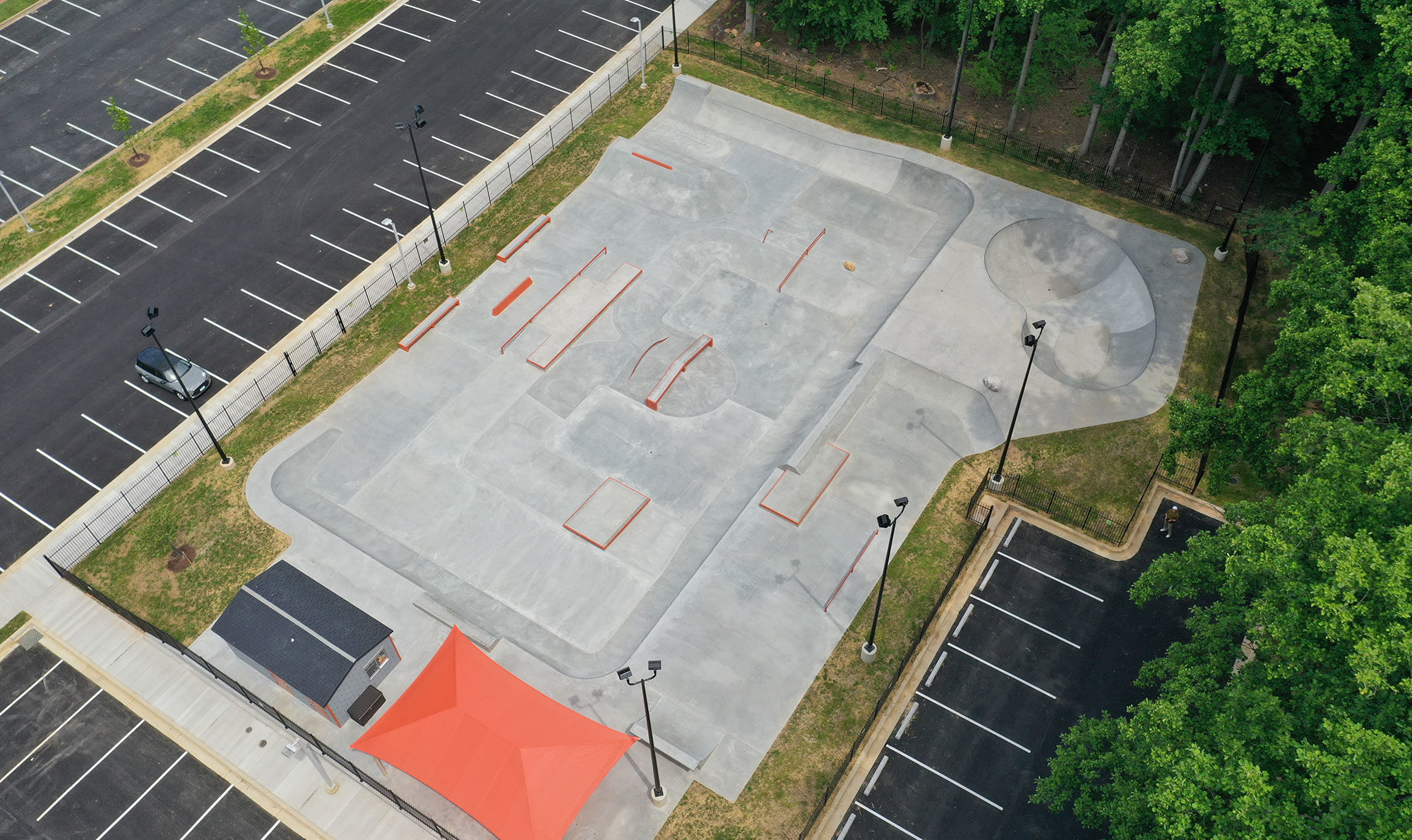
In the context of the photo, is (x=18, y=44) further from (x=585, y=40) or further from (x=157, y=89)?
(x=585, y=40)

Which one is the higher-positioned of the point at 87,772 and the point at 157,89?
the point at 157,89

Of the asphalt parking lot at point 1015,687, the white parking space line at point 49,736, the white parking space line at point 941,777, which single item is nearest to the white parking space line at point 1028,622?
the asphalt parking lot at point 1015,687

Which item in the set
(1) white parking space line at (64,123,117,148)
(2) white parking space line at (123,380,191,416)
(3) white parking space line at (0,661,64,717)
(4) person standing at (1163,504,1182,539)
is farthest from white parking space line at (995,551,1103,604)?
(1) white parking space line at (64,123,117,148)

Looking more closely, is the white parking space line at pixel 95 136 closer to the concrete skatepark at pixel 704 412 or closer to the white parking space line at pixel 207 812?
the concrete skatepark at pixel 704 412

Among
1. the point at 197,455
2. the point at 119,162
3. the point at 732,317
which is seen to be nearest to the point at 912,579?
the point at 732,317

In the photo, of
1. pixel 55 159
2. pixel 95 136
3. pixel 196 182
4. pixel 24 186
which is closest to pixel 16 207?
pixel 24 186

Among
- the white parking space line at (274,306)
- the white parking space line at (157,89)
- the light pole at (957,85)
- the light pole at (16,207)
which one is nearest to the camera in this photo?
the white parking space line at (274,306)
